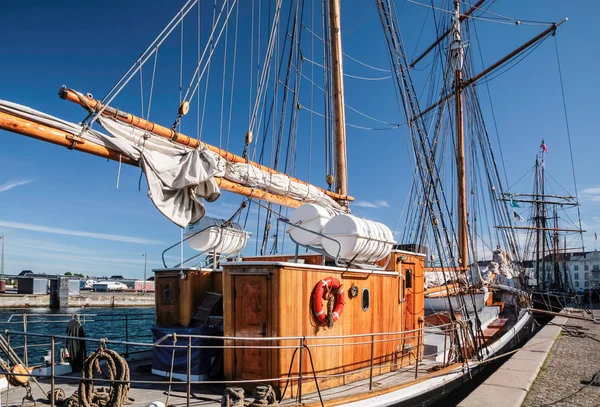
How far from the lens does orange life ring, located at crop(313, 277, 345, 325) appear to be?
752 centimetres

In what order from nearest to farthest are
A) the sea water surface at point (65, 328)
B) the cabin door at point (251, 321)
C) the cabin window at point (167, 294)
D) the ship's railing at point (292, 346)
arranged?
the ship's railing at point (292, 346) < the cabin door at point (251, 321) < the cabin window at point (167, 294) < the sea water surface at point (65, 328)

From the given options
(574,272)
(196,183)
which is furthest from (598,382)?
(574,272)

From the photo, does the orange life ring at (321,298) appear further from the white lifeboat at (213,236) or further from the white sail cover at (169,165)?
the white lifeboat at (213,236)

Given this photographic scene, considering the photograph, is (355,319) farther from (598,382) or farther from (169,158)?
(598,382)

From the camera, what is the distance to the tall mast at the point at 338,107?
12.8m

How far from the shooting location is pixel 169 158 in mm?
8047

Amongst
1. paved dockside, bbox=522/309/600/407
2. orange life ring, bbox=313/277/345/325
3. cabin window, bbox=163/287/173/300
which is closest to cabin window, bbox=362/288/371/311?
orange life ring, bbox=313/277/345/325

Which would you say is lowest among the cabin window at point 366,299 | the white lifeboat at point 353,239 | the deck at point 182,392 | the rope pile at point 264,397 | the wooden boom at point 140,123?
the deck at point 182,392

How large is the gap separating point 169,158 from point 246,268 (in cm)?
249

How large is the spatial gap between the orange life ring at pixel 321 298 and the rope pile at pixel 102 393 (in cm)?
311

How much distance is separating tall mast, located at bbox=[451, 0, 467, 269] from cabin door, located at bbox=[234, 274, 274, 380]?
1785cm

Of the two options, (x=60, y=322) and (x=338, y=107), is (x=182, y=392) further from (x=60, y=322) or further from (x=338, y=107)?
(x=60, y=322)

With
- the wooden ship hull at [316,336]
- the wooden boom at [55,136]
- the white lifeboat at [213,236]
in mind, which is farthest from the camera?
the white lifeboat at [213,236]

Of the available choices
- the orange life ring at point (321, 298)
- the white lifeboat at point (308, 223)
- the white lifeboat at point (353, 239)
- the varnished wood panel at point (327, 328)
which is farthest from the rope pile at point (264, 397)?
the white lifeboat at point (308, 223)
